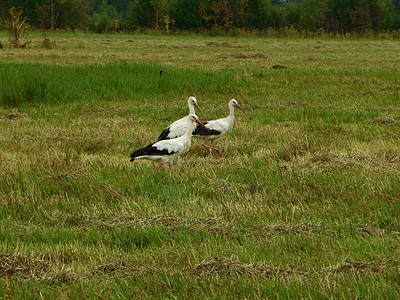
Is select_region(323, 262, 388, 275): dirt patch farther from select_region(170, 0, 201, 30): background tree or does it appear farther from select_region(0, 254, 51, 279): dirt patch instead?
select_region(170, 0, 201, 30): background tree

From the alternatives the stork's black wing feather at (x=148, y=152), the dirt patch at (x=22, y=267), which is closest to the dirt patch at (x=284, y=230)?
the dirt patch at (x=22, y=267)

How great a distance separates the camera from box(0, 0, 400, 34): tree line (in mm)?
61500

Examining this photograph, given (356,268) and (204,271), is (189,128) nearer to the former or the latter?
(204,271)

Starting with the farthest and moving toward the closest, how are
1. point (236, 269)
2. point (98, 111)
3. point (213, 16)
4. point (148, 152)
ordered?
point (213, 16)
point (98, 111)
point (148, 152)
point (236, 269)

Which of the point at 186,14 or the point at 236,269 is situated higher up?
the point at 186,14

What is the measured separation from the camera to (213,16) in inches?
2411

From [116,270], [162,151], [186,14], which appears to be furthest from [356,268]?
[186,14]

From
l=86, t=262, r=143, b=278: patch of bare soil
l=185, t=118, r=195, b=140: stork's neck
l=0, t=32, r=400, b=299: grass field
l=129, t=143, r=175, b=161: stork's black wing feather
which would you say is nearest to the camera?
l=0, t=32, r=400, b=299: grass field

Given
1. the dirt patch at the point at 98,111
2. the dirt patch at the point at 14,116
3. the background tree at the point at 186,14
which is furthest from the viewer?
the background tree at the point at 186,14

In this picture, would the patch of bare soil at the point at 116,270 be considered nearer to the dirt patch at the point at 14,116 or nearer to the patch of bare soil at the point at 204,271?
the patch of bare soil at the point at 204,271

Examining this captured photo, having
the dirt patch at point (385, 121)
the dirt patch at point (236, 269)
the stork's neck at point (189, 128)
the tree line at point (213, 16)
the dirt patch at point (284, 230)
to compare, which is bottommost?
the dirt patch at point (385, 121)

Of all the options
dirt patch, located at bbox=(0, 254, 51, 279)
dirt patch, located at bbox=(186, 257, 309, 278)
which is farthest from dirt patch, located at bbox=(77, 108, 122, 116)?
dirt patch, located at bbox=(186, 257, 309, 278)

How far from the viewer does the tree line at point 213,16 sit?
61.5 m

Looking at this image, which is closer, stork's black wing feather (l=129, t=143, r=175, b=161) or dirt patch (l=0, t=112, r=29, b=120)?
stork's black wing feather (l=129, t=143, r=175, b=161)
